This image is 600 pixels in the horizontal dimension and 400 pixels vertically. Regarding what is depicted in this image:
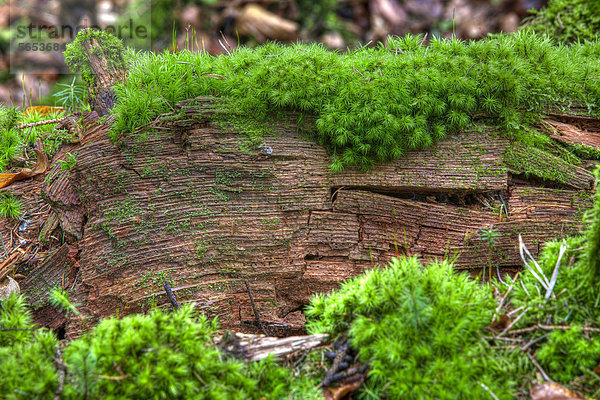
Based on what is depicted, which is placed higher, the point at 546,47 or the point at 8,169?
the point at 546,47

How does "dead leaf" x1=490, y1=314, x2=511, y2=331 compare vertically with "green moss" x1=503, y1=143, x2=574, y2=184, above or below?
below

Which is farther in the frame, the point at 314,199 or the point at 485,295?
the point at 314,199

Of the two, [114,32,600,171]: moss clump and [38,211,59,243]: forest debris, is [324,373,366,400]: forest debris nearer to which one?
[114,32,600,171]: moss clump

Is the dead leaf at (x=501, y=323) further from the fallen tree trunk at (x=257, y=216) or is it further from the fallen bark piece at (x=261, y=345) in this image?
the fallen bark piece at (x=261, y=345)

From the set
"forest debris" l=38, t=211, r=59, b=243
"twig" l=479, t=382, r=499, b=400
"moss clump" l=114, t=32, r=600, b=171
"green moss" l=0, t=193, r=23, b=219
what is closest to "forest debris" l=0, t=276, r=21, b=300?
"forest debris" l=38, t=211, r=59, b=243

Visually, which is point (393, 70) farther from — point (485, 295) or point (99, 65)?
point (99, 65)

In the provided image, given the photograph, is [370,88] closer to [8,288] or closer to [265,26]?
[8,288]

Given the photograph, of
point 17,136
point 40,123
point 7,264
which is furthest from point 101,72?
point 7,264

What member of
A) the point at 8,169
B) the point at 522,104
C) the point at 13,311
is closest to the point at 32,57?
the point at 8,169
